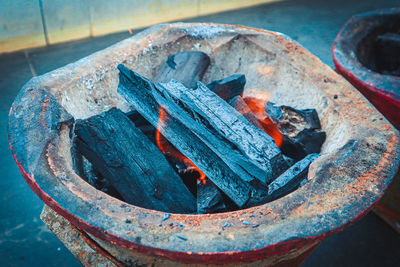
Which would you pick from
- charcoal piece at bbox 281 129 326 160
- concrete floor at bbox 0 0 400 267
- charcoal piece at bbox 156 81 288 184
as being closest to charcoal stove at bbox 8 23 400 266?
charcoal piece at bbox 281 129 326 160

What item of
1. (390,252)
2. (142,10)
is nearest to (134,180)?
(390,252)

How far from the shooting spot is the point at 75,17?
5.00 metres

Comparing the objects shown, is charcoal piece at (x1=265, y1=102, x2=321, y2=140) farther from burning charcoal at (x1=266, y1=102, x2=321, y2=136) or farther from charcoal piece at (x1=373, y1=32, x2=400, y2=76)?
charcoal piece at (x1=373, y1=32, x2=400, y2=76)

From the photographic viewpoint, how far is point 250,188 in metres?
1.34

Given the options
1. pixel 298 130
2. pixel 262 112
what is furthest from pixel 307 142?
pixel 262 112

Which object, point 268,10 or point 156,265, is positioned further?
point 268,10

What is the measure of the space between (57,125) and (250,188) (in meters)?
0.91

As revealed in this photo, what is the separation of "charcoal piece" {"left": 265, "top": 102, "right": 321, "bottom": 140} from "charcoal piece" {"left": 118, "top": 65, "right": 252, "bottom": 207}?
0.60 metres

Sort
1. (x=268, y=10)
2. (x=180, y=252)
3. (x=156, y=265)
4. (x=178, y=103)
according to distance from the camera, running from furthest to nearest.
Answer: (x=268, y=10), (x=178, y=103), (x=156, y=265), (x=180, y=252)

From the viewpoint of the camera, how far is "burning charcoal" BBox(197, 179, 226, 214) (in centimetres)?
139

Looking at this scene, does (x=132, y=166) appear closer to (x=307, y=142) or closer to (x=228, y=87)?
(x=228, y=87)

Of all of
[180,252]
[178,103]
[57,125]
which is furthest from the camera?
[178,103]

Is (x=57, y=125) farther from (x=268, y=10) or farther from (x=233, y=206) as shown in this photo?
(x=268, y=10)

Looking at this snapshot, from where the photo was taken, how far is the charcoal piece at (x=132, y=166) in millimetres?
1469
